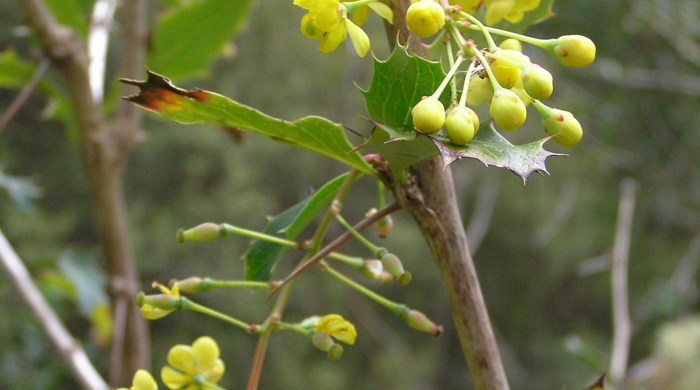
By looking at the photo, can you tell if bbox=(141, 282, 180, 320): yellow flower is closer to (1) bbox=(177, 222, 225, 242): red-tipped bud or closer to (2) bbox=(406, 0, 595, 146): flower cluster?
(1) bbox=(177, 222, 225, 242): red-tipped bud

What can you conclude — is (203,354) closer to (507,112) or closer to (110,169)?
(507,112)

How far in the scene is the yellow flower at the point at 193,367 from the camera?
1.00 ft

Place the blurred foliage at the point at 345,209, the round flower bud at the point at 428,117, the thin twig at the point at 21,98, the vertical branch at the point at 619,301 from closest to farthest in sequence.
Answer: the round flower bud at the point at 428,117 → the thin twig at the point at 21,98 → the vertical branch at the point at 619,301 → the blurred foliage at the point at 345,209

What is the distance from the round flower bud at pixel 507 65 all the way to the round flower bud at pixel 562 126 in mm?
18

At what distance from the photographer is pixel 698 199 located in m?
2.85

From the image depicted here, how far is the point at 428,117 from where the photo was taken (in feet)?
0.73

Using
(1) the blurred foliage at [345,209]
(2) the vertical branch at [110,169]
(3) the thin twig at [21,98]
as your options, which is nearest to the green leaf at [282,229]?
(3) the thin twig at [21,98]

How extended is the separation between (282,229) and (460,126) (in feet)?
0.41

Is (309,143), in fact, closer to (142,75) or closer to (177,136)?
(142,75)

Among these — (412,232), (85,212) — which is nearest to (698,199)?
(412,232)

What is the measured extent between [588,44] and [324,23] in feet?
0.32

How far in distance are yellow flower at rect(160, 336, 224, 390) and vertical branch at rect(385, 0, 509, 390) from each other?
11 centimetres

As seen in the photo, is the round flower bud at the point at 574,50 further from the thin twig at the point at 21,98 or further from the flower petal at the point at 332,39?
the thin twig at the point at 21,98

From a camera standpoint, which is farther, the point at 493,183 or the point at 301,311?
the point at 301,311
